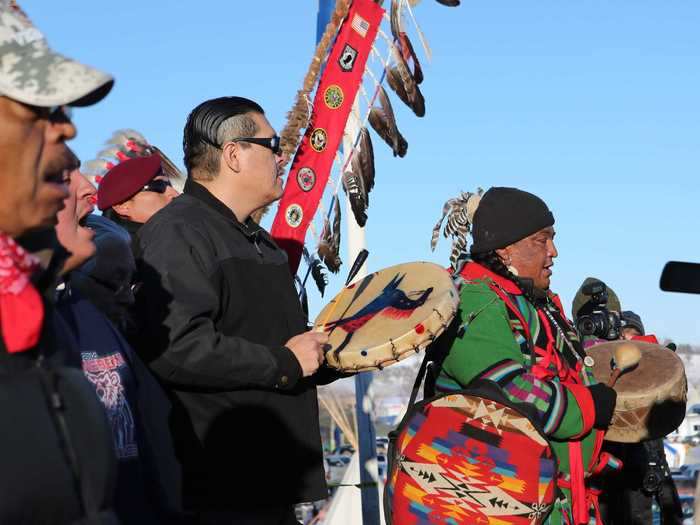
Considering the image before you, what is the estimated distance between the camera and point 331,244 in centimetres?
592

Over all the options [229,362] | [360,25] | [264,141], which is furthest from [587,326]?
[229,362]

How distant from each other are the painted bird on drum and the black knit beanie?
494 mm

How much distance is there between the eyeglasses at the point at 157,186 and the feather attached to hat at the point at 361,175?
1544mm

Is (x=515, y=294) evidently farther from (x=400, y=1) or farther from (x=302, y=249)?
(x=400, y=1)

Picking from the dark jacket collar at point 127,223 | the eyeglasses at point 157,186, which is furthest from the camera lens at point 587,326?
the dark jacket collar at point 127,223

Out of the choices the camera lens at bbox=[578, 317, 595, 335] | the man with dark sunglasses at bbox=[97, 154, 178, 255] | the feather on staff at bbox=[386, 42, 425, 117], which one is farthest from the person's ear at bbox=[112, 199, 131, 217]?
the camera lens at bbox=[578, 317, 595, 335]

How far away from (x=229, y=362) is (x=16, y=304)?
1.55m

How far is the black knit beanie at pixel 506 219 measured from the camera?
4.44 meters

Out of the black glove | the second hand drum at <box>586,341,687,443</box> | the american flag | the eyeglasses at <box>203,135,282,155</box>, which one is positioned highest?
the american flag

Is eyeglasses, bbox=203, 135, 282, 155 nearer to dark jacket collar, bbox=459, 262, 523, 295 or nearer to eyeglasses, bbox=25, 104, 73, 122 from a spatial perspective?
dark jacket collar, bbox=459, 262, 523, 295

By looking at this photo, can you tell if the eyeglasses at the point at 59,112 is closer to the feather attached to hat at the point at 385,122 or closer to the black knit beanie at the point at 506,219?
the black knit beanie at the point at 506,219

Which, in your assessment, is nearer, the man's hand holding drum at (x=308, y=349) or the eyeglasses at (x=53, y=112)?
the eyeglasses at (x=53, y=112)

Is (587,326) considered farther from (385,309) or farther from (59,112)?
(59,112)

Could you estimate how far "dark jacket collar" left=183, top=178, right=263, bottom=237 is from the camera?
3.71 meters
